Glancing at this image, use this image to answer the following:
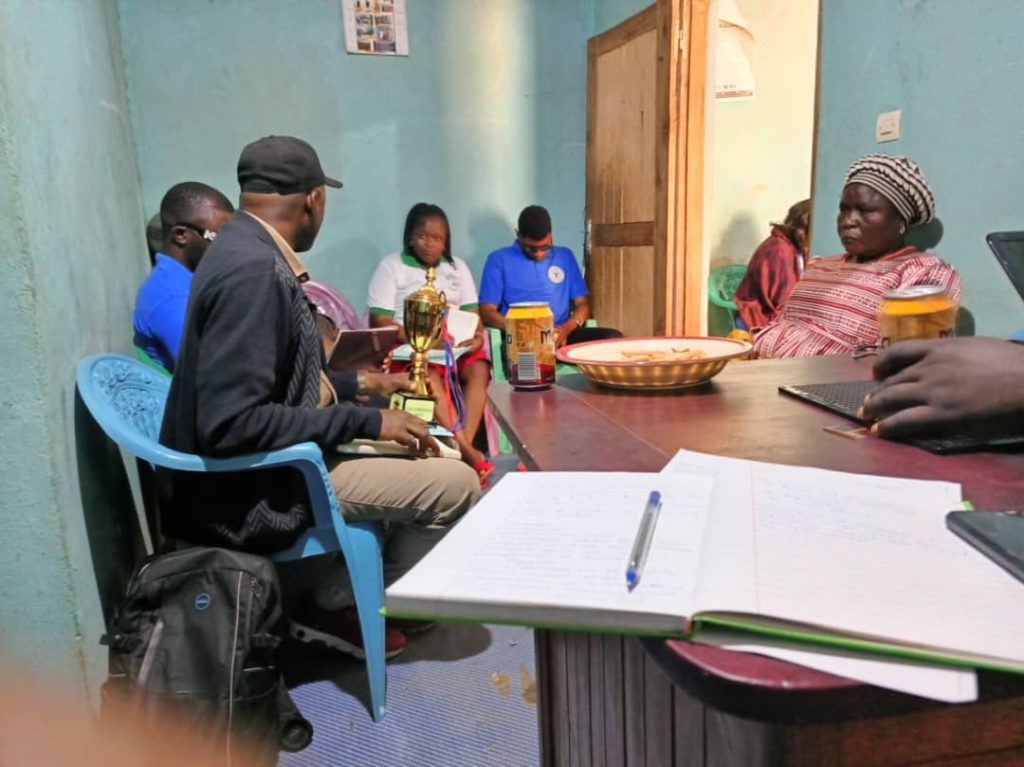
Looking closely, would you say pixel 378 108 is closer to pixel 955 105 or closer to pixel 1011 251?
pixel 955 105

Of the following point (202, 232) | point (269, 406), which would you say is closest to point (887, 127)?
point (269, 406)

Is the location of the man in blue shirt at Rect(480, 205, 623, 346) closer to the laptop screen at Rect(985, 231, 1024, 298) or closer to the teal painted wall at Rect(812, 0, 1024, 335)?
the teal painted wall at Rect(812, 0, 1024, 335)

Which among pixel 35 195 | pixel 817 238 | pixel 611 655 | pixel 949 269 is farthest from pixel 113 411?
pixel 817 238

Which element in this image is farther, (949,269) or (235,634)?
(949,269)

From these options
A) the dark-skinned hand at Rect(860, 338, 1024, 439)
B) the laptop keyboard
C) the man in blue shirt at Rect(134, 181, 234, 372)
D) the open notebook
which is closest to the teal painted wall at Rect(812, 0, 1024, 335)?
the laptop keyboard

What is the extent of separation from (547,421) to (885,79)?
191cm

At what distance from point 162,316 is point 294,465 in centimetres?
83

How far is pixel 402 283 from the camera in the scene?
10.7 feet

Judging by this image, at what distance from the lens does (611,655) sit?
2.39 feet

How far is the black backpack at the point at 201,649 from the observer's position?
1149mm

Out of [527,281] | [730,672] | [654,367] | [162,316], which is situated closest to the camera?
[730,672]

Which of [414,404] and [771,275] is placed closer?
[414,404]

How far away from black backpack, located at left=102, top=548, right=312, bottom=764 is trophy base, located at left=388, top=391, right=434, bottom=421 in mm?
587

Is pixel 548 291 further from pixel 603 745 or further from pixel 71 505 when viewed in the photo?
pixel 603 745
